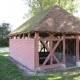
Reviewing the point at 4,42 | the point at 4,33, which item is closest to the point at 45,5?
the point at 4,42

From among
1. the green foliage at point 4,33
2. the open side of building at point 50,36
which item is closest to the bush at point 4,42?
the green foliage at point 4,33

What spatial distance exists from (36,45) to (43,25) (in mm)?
1584

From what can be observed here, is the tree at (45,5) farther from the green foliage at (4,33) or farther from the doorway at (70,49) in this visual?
the doorway at (70,49)

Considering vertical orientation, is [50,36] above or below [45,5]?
below

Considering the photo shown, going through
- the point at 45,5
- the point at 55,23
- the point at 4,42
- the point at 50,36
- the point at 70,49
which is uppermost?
the point at 45,5

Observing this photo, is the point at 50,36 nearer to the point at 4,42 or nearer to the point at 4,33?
the point at 4,42

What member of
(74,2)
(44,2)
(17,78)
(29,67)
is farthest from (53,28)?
(74,2)

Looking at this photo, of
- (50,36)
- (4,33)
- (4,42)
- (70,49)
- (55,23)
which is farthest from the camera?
(4,33)

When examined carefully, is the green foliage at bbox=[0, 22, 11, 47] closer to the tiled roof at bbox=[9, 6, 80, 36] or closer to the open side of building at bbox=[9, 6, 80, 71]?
the open side of building at bbox=[9, 6, 80, 71]

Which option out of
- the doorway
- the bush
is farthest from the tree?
the doorway

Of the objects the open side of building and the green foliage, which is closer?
the open side of building

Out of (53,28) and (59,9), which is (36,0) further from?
(53,28)

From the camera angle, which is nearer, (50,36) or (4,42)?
(50,36)

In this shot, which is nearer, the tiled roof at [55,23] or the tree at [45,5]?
the tiled roof at [55,23]
